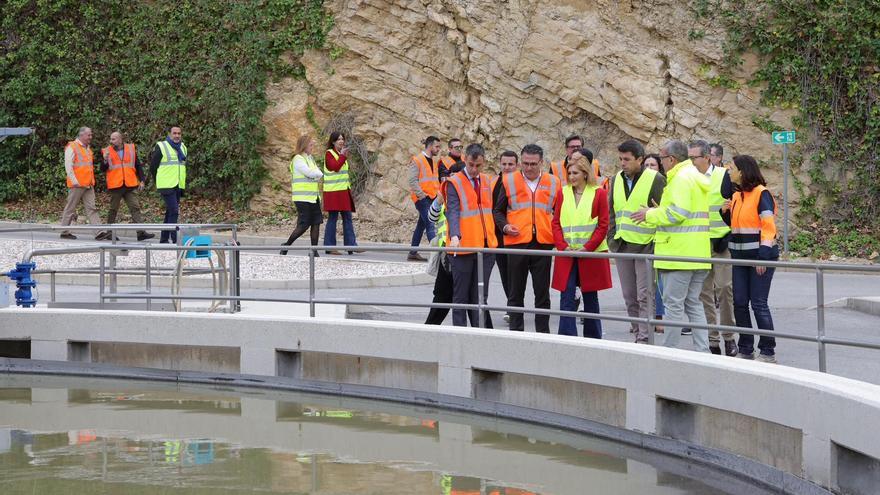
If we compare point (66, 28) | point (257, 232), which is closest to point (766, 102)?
point (257, 232)

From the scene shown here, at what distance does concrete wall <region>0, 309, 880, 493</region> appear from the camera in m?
8.82

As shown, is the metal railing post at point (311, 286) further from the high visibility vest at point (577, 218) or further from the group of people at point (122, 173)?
the group of people at point (122, 173)

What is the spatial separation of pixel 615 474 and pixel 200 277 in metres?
7.49

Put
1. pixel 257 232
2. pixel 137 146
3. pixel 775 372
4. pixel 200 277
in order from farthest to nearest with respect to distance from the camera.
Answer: pixel 137 146 → pixel 257 232 → pixel 200 277 → pixel 775 372

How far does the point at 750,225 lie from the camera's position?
11.7 metres

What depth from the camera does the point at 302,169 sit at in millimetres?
20984

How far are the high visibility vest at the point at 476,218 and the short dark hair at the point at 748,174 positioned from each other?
2582mm

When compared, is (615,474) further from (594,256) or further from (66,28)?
(66,28)

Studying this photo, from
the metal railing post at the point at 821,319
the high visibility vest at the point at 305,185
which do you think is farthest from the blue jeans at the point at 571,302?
the high visibility vest at the point at 305,185

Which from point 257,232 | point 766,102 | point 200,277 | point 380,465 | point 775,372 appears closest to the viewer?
point 775,372

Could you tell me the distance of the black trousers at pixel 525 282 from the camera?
487 inches

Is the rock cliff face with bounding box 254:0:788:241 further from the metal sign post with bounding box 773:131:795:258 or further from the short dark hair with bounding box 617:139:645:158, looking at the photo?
the short dark hair with bounding box 617:139:645:158

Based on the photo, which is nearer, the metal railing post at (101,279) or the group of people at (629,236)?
the group of people at (629,236)

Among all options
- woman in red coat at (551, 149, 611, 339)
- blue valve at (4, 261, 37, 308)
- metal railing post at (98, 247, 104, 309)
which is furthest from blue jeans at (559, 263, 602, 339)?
blue valve at (4, 261, 37, 308)
